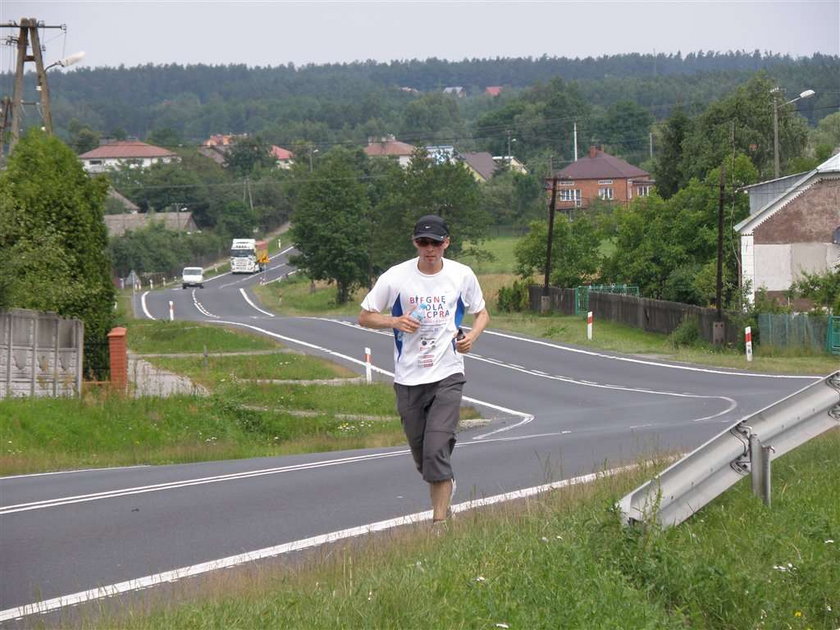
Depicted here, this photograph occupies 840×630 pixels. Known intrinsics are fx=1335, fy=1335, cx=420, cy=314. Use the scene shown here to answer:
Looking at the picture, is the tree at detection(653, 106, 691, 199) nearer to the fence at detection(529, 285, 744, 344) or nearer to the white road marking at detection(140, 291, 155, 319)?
the fence at detection(529, 285, 744, 344)

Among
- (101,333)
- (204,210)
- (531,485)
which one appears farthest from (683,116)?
(531,485)

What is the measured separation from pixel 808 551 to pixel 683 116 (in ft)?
315

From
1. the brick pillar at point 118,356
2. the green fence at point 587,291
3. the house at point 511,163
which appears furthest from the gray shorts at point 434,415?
the house at point 511,163

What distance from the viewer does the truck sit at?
121 metres

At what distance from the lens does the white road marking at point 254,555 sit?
677cm

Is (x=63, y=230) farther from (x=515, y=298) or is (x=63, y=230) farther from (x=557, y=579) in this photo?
(x=515, y=298)

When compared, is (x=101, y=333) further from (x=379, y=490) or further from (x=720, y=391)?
(x=379, y=490)

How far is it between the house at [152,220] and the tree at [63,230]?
3801 inches

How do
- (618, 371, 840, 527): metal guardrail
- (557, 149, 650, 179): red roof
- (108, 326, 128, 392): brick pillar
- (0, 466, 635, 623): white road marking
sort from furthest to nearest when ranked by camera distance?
(557, 149, 650, 179): red roof < (108, 326, 128, 392): brick pillar < (618, 371, 840, 527): metal guardrail < (0, 466, 635, 623): white road marking

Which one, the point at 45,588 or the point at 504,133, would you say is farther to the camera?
the point at 504,133

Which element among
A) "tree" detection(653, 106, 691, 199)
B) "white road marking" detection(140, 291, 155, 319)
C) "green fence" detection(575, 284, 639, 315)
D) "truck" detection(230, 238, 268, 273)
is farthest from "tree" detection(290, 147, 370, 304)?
Result: "truck" detection(230, 238, 268, 273)

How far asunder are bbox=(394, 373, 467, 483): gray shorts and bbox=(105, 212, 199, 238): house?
119m

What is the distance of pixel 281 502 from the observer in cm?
1038

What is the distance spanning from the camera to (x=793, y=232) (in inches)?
2125
